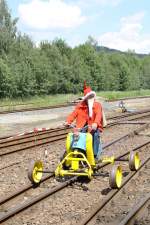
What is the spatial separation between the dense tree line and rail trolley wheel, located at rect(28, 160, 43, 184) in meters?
39.8

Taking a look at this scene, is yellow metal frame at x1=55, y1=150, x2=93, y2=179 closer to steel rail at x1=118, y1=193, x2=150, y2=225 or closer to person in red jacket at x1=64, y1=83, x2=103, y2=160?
person in red jacket at x1=64, y1=83, x2=103, y2=160

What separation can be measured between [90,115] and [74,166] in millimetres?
1210

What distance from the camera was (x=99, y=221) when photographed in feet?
23.6

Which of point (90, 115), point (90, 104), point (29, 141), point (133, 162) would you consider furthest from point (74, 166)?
point (29, 141)

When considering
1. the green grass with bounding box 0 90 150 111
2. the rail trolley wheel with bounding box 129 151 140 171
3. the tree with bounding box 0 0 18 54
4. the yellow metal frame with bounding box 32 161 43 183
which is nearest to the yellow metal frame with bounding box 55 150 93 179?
the yellow metal frame with bounding box 32 161 43 183

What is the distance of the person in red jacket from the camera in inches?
394

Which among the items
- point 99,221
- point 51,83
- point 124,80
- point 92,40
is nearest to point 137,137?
point 99,221

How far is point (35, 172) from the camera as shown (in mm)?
9516

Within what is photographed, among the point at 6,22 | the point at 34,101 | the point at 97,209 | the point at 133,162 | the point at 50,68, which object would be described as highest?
the point at 6,22

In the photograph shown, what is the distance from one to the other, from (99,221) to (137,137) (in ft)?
34.1

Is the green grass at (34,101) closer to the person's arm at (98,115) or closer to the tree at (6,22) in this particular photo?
the tree at (6,22)

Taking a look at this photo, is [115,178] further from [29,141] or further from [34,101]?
[34,101]

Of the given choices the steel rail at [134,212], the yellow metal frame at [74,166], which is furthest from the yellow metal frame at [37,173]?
the steel rail at [134,212]

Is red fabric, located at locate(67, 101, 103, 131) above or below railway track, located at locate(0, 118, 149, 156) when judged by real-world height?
above
